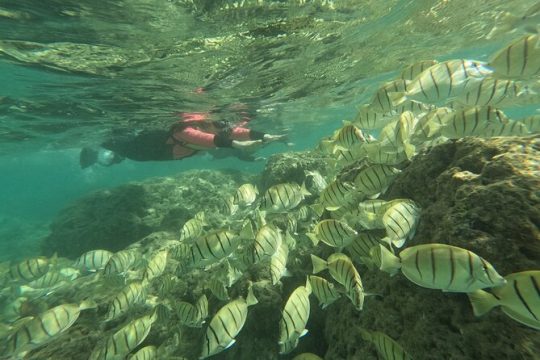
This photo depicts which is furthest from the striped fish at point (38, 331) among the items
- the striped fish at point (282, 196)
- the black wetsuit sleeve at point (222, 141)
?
the black wetsuit sleeve at point (222, 141)

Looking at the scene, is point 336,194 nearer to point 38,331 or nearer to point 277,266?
point 277,266

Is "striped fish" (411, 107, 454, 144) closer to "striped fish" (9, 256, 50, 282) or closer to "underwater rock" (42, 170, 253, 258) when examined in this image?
"striped fish" (9, 256, 50, 282)

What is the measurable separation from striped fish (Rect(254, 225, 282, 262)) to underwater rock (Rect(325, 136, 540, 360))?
1223 mm

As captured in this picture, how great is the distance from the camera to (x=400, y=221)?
3.15 m

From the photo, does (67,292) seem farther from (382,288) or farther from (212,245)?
(382,288)

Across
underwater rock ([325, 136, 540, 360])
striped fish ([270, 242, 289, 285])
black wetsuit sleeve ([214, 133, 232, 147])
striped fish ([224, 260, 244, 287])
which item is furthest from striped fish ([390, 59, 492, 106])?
black wetsuit sleeve ([214, 133, 232, 147])

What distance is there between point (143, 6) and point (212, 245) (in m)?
7.71

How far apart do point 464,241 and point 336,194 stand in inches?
71.4

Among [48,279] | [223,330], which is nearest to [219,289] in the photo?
[223,330]

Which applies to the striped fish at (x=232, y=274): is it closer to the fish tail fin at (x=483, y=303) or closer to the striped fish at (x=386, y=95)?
the striped fish at (x=386, y=95)

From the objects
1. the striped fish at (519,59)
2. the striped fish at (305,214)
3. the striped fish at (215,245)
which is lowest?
the striped fish at (305,214)

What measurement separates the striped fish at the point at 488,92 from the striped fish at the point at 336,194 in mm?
1700

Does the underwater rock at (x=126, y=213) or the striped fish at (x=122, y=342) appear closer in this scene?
the striped fish at (x=122, y=342)

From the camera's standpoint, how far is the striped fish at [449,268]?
6.90 ft
